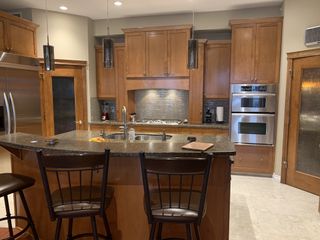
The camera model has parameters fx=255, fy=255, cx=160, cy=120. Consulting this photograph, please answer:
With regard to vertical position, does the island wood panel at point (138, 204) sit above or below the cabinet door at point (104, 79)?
below

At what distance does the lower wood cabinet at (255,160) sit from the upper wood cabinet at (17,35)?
4.17m

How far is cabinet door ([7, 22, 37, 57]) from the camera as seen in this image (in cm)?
414

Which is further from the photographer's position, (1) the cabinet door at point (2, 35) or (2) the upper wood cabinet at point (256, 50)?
(2) the upper wood cabinet at point (256, 50)

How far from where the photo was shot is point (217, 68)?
4.94 metres

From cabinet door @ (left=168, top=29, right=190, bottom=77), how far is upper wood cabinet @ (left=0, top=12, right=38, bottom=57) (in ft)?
8.20

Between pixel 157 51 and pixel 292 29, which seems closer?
pixel 292 29

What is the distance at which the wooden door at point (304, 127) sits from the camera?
3824 millimetres

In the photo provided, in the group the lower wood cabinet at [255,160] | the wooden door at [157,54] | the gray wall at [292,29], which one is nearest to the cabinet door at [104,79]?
the wooden door at [157,54]

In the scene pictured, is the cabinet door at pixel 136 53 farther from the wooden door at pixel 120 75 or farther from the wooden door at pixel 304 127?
the wooden door at pixel 304 127

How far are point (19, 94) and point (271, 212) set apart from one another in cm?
414

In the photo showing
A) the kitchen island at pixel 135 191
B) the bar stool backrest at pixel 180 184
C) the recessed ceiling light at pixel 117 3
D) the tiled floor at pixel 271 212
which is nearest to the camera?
the bar stool backrest at pixel 180 184

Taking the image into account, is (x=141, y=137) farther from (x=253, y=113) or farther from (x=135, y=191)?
(x=253, y=113)

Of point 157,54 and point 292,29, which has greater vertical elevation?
point 292,29

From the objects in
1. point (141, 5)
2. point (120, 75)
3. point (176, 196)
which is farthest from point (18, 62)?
point (176, 196)
